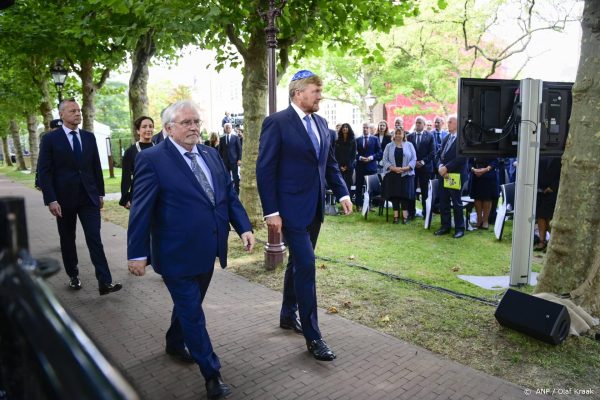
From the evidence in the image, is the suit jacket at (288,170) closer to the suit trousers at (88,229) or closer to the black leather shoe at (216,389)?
the black leather shoe at (216,389)

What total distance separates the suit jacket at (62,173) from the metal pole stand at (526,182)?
518 centimetres

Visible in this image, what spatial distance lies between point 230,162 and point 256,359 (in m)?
11.3

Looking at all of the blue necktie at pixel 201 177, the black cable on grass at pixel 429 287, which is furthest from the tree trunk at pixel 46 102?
the blue necktie at pixel 201 177

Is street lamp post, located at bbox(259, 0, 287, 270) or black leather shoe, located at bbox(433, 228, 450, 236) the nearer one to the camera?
street lamp post, located at bbox(259, 0, 287, 270)

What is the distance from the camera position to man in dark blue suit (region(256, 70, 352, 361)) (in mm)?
4074

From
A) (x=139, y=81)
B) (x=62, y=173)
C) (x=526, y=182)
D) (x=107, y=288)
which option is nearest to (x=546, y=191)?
(x=526, y=182)

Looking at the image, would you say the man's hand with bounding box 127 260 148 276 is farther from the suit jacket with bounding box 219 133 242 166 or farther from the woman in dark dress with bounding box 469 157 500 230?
the suit jacket with bounding box 219 133 242 166

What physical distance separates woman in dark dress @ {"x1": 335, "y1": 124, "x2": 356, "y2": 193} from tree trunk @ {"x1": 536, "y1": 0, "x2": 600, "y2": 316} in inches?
303

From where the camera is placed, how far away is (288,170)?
13.7 feet

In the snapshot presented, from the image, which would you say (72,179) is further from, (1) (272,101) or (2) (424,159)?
(2) (424,159)

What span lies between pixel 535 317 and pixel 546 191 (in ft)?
15.2

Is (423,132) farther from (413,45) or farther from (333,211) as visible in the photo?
(413,45)

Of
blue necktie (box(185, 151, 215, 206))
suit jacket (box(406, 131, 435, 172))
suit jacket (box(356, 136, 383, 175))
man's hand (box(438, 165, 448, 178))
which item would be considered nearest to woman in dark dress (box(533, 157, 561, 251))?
man's hand (box(438, 165, 448, 178))

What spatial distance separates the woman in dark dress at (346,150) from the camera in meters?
12.2
